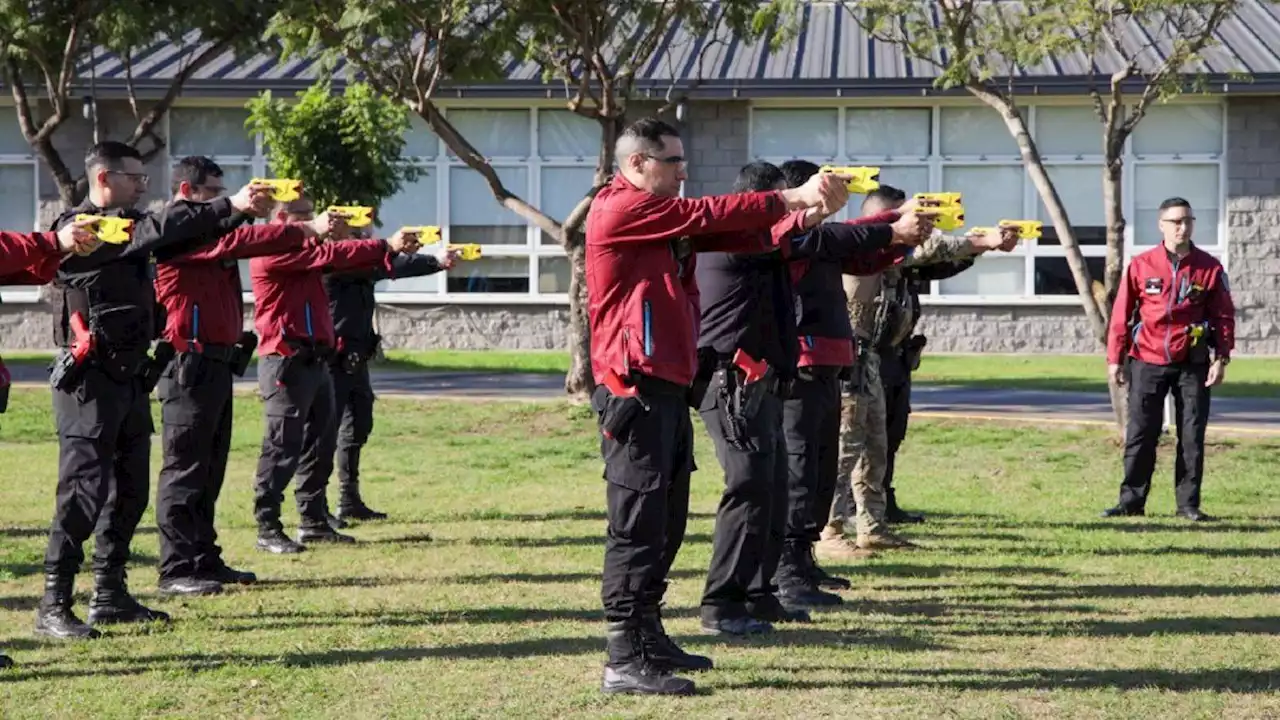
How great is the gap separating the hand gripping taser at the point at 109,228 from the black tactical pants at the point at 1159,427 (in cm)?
750

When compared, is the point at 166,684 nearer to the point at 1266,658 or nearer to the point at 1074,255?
the point at 1266,658

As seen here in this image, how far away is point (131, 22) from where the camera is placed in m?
17.6

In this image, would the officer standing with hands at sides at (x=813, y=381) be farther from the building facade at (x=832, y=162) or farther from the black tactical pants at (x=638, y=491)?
the building facade at (x=832, y=162)

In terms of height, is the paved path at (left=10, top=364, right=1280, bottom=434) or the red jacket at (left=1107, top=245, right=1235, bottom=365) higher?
the red jacket at (left=1107, top=245, right=1235, bottom=365)

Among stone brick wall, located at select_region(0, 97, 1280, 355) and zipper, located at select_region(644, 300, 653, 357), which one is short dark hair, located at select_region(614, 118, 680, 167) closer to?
zipper, located at select_region(644, 300, 653, 357)

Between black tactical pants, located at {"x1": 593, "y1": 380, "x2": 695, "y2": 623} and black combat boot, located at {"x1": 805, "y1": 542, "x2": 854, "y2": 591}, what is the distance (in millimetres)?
1979

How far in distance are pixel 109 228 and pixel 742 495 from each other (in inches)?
111

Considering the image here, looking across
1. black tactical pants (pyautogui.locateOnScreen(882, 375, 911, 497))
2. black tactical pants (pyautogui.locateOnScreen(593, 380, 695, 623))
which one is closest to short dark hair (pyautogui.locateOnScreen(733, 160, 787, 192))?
black tactical pants (pyautogui.locateOnScreen(593, 380, 695, 623))

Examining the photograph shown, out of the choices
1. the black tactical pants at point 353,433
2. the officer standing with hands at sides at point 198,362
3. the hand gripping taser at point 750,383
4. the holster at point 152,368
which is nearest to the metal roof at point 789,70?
the black tactical pants at point 353,433

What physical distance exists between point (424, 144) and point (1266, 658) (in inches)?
875

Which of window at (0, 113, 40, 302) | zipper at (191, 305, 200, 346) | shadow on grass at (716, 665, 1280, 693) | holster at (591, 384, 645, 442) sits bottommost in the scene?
shadow on grass at (716, 665, 1280, 693)

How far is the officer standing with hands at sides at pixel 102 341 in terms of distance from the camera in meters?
7.84

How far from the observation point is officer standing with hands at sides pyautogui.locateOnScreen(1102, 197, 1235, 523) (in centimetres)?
1225

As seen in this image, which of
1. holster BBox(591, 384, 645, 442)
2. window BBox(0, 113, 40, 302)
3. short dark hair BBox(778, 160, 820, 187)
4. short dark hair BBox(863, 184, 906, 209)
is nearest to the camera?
holster BBox(591, 384, 645, 442)
